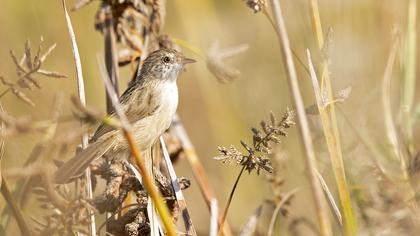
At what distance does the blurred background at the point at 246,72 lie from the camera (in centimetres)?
357

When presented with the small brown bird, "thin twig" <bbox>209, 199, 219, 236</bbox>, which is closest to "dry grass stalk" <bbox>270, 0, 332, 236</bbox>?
"thin twig" <bbox>209, 199, 219, 236</bbox>

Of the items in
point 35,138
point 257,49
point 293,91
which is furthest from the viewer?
point 257,49

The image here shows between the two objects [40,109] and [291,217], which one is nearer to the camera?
[291,217]

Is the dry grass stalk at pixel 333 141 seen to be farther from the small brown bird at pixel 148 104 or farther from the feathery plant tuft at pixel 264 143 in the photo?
the small brown bird at pixel 148 104

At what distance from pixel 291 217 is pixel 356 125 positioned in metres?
0.50

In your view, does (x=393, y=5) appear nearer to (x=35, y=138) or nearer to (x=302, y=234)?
Answer: (x=302, y=234)

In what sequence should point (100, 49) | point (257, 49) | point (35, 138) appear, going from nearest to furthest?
point (35, 138) < point (100, 49) < point (257, 49)

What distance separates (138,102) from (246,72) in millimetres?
1166

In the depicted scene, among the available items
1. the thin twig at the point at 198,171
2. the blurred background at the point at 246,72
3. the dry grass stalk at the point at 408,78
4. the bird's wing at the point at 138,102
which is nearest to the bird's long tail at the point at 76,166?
the blurred background at the point at 246,72

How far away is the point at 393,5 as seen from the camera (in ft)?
15.5

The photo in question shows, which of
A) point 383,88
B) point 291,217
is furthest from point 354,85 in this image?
point 291,217

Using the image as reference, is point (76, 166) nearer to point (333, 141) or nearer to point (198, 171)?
point (198, 171)

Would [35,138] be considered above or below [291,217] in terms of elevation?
above

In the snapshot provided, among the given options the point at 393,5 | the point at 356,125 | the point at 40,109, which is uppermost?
the point at 393,5
